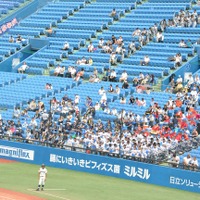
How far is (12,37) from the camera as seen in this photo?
197ft

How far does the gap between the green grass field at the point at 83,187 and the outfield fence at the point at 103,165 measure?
49 centimetres

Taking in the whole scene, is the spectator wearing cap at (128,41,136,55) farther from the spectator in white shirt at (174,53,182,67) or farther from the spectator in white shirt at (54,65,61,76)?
the spectator in white shirt at (54,65,61,76)

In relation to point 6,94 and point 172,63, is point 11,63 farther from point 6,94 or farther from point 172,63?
point 172,63

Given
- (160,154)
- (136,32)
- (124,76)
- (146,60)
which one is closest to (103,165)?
(160,154)

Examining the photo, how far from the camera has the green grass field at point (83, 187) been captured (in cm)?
3259

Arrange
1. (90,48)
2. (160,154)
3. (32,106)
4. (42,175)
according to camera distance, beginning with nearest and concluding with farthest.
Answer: (42,175)
(160,154)
(32,106)
(90,48)

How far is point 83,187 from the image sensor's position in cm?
3484

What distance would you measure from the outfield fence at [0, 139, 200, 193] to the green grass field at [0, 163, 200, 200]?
0.49m

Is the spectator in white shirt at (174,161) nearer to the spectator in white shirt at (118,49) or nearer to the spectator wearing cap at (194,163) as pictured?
the spectator wearing cap at (194,163)

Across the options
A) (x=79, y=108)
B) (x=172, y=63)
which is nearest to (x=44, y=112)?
(x=79, y=108)

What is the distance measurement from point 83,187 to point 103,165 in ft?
13.5

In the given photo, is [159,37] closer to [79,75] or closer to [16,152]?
[79,75]

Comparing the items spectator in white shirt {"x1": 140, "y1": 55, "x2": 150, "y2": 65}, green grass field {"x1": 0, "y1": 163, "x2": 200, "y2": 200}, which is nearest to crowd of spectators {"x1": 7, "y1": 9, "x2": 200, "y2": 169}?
spectator in white shirt {"x1": 140, "y1": 55, "x2": 150, "y2": 65}

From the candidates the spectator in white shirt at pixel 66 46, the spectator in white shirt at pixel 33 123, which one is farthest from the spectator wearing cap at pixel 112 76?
the spectator in white shirt at pixel 66 46
